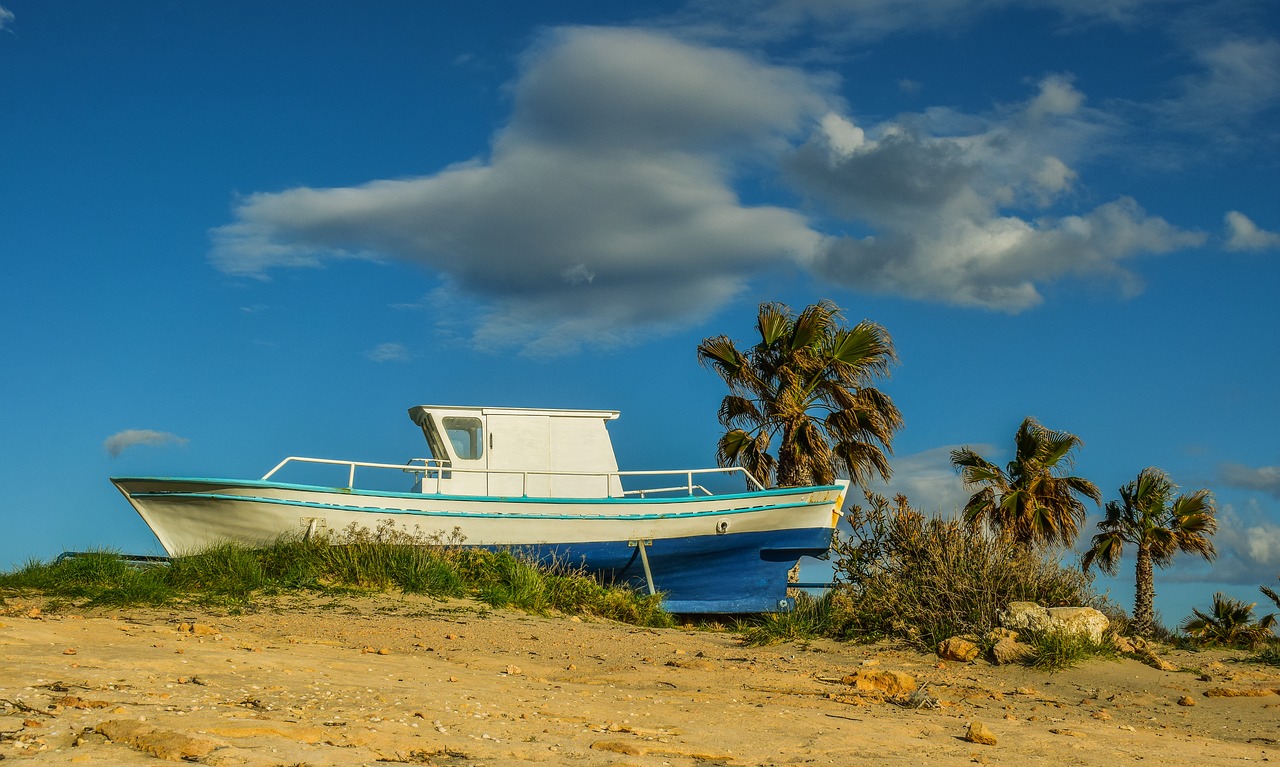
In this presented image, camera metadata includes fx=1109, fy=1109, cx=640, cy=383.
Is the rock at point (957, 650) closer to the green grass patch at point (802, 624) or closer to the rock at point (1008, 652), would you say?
the rock at point (1008, 652)

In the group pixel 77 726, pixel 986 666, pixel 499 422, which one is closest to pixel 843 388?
pixel 499 422

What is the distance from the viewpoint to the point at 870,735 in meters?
6.88

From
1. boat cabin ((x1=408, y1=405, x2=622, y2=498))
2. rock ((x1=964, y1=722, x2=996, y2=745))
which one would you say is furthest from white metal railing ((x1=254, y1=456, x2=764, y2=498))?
rock ((x1=964, y1=722, x2=996, y2=745))

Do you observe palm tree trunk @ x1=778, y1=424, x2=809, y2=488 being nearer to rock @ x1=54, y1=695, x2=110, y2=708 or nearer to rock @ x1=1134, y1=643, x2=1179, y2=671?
rock @ x1=1134, y1=643, x2=1179, y2=671

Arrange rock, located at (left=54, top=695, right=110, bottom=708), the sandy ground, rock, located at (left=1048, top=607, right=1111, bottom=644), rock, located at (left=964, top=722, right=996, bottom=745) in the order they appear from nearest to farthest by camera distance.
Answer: the sandy ground → rock, located at (left=54, top=695, right=110, bottom=708) → rock, located at (left=964, top=722, right=996, bottom=745) → rock, located at (left=1048, top=607, right=1111, bottom=644)

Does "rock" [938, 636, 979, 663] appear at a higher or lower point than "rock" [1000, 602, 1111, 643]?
lower

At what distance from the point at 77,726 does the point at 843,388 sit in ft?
60.3

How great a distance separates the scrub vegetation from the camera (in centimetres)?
1227

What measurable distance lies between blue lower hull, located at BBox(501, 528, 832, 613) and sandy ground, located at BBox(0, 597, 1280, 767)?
230 inches

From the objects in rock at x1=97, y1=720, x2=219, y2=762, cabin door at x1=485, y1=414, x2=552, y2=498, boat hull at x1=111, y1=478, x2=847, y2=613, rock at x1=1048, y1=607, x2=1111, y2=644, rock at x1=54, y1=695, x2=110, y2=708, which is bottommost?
rock at x1=97, y1=720, x2=219, y2=762

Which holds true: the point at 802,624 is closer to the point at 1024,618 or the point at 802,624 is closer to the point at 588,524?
the point at 1024,618

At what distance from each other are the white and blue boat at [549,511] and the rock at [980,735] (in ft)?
35.0

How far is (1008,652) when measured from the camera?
10.9 metres

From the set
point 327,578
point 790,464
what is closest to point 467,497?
point 327,578
